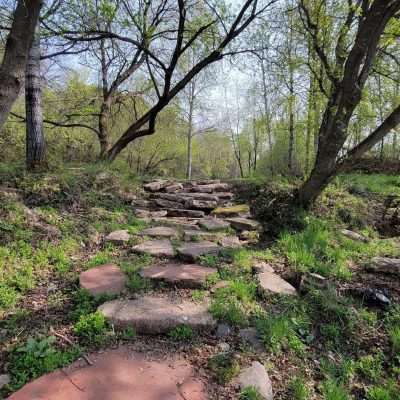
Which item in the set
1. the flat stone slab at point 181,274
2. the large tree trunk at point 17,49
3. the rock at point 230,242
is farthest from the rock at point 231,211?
the large tree trunk at point 17,49

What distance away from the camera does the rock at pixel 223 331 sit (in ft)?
5.90

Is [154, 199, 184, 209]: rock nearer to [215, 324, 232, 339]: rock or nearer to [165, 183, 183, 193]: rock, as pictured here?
[165, 183, 183, 193]: rock

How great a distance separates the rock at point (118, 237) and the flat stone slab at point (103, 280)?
0.61 metres

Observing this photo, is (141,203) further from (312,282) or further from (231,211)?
(312,282)

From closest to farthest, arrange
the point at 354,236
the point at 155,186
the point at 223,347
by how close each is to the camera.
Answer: the point at 223,347, the point at 354,236, the point at 155,186

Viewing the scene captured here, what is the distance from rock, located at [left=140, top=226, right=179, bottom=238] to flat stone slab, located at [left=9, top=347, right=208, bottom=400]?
1.88 meters

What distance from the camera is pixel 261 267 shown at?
2648 millimetres

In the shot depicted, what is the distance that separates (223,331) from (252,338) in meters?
0.19

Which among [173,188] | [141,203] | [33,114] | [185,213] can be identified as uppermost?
[33,114]

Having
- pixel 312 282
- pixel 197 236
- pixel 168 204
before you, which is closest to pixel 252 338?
pixel 312 282

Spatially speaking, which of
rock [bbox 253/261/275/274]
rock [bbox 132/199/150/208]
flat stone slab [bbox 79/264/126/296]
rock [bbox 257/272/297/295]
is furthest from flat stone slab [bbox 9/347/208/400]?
rock [bbox 132/199/150/208]

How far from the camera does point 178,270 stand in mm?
2475

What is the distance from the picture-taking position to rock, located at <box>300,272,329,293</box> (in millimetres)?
2343

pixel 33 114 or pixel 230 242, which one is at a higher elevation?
pixel 33 114
